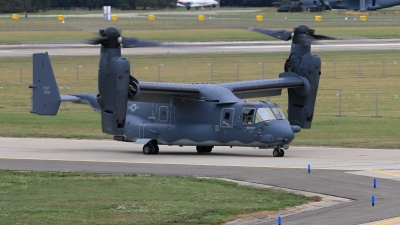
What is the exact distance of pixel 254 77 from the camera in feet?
199

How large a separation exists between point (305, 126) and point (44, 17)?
7772cm

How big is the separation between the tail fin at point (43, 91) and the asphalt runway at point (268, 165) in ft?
6.03

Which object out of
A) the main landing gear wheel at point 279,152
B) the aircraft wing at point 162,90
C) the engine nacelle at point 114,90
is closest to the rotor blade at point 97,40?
the engine nacelle at point 114,90

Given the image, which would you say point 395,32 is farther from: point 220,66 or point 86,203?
point 86,203

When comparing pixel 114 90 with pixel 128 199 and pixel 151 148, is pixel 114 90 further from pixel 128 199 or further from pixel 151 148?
pixel 128 199

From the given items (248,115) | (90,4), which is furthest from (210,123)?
(90,4)

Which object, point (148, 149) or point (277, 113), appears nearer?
point (277, 113)

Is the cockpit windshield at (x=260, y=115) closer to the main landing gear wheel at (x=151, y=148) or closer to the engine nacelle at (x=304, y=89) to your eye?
the engine nacelle at (x=304, y=89)

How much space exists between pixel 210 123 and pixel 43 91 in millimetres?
7611

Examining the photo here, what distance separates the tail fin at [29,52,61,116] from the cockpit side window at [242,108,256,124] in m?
8.34

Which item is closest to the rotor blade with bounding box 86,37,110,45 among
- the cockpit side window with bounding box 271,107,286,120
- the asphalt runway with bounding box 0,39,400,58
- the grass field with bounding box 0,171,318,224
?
the grass field with bounding box 0,171,318,224

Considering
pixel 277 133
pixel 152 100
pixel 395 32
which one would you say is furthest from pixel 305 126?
pixel 395 32

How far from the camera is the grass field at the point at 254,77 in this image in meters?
39.2

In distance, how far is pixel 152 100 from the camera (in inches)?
1271
